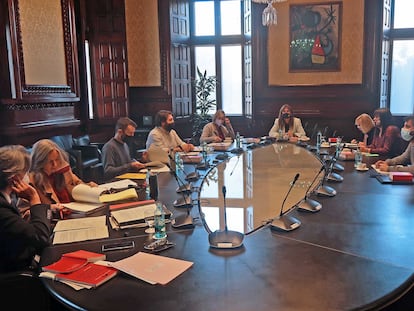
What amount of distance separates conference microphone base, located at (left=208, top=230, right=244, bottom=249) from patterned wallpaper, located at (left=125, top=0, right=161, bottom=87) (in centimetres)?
588

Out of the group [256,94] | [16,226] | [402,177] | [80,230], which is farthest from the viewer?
[256,94]

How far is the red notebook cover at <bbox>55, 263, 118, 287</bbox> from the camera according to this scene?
A: 1.46m

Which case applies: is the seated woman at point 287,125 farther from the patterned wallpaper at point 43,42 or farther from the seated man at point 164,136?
the patterned wallpaper at point 43,42

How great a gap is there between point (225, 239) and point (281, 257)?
10.1 inches

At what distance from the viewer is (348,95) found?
7238 mm

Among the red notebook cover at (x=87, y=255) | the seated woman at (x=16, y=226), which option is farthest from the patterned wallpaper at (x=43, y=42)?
the red notebook cover at (x=87, y=255)

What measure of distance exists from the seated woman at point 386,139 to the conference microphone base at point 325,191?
183 cm

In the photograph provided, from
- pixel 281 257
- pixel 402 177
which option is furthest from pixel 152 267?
pixel 402 177

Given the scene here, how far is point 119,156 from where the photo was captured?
3881 mm

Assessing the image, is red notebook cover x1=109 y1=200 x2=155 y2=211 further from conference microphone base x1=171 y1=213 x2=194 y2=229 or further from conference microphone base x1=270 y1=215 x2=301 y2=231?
conference microphone base x1=270 y1=215 x2=301 y2=231

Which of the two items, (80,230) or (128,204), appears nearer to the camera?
(80,230)

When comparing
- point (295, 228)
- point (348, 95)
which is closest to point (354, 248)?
point (295, 228)

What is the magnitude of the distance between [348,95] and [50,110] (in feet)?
15.7

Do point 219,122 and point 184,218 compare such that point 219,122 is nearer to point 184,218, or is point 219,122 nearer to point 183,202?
point 183,202
